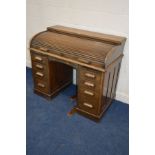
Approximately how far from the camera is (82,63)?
6.18 feet

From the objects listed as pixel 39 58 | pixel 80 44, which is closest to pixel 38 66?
pixel 39 58

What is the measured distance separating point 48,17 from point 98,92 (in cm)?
144

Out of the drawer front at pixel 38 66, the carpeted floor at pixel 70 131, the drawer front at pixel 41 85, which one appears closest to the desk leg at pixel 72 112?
the carpeted floor at pixel 70 131

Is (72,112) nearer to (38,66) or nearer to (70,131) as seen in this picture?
(70,131)

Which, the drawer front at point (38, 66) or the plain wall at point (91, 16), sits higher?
the plain wall at point (91, 16)

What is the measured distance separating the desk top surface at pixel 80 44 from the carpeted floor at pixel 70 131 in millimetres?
694

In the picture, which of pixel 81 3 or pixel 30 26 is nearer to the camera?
pixel 81 3

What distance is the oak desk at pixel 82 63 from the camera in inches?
72.7

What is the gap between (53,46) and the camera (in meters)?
2.10

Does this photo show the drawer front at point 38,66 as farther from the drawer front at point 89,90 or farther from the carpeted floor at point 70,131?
the drawer front at point 89,90
